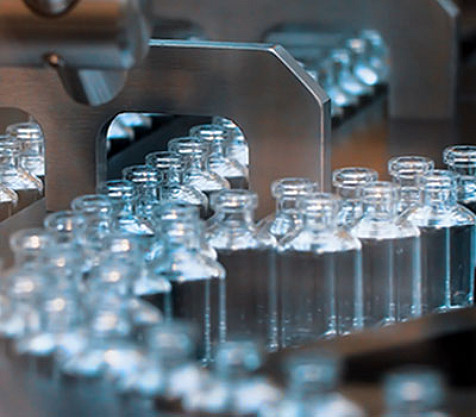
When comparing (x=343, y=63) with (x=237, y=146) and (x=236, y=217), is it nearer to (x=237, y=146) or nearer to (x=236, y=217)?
(x=237, y=146)

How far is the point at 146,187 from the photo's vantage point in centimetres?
181

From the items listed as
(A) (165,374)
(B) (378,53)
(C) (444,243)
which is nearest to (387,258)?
(C) (444,243)

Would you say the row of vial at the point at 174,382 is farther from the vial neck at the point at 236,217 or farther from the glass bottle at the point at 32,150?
the glass bottle at the point at 32,150

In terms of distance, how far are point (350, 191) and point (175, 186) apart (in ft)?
0.84

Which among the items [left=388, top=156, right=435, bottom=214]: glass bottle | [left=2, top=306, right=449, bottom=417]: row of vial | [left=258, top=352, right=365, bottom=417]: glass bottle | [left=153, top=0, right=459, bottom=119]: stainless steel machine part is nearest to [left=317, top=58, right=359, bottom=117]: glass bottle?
[left=153, top=0, right=459, bottom=119]: stainless steel machine part

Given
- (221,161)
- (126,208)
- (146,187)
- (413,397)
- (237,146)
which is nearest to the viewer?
(413,397)

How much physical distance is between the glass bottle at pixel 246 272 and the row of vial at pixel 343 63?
1940 mm

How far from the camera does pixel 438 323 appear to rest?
1.51 m

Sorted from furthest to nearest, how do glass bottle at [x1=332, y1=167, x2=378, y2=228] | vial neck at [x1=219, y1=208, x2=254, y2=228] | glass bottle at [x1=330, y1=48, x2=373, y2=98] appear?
glass bottle at [x1=330, y1=48, x2=373, y2=98] < glass bottle at [x1=332, y1=167, x2=378, y2=228] < vial neck at [x1=219, y1=208, x2=254, y2=228]

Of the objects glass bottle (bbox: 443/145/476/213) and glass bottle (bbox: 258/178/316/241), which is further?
glass bottle (bbox: 443/145/476/213)

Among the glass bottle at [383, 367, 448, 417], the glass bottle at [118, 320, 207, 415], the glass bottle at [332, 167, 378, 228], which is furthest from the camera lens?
the glass bottle at [332, 167, 378, 228]

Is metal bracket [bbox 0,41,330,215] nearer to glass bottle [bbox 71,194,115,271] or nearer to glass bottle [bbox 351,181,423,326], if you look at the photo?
glass bottle [bbox 351,181,423,326]

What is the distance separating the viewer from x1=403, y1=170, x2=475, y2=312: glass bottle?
1758 mm

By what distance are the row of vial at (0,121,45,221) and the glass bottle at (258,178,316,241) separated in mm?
445
